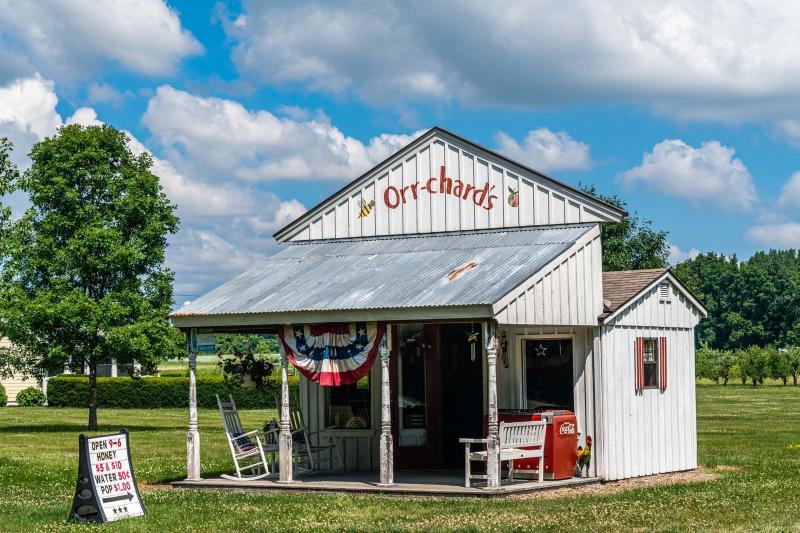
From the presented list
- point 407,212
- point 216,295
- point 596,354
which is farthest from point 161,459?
point 596,354

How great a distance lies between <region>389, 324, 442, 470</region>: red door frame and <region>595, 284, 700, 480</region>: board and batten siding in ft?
9.10

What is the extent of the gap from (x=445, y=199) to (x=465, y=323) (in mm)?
2775

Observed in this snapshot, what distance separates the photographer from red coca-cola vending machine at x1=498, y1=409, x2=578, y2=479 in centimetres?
1942

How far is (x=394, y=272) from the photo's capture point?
20484 mm

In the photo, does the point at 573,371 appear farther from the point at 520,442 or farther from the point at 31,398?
the point at 31,398

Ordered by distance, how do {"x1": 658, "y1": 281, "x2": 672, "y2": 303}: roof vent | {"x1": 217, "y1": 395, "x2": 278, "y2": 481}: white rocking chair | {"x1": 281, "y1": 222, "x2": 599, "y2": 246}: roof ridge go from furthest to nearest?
{"x1": 658, "y1": 281, "x2": 672, "y2": 303}: roof vent → {"x1": 281, "y1": 222, "x2": 599, "y2": 246}: roof ridge → {"x1": 217, "y1": 395, "x2": 278, "y2": 481}: white rocking chair

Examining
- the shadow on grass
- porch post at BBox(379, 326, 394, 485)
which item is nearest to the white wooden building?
porch post at BBox(379, 326, 394, 485)

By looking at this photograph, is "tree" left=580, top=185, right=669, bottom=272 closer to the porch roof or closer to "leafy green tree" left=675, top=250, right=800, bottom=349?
the porch roof

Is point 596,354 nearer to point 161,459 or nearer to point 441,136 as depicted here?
point 441,136

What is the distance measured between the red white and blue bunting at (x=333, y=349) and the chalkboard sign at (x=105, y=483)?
13.5 feet

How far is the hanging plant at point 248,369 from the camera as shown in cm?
2233

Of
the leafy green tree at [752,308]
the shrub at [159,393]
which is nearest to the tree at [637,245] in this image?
the shrub at [159,393]

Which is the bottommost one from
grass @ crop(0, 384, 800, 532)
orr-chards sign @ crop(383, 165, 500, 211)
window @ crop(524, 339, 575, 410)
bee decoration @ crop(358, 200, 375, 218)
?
grass @ crop(0, 384, 800, 532)

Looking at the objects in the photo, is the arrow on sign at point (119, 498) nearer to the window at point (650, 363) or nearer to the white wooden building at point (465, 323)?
the white wooden building at point (465, 323)
